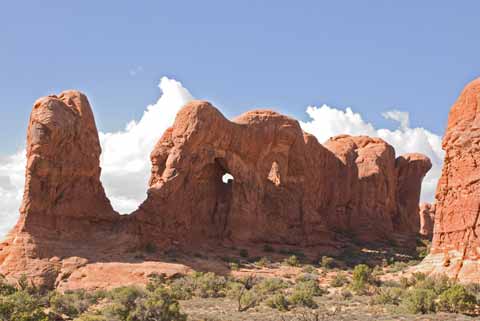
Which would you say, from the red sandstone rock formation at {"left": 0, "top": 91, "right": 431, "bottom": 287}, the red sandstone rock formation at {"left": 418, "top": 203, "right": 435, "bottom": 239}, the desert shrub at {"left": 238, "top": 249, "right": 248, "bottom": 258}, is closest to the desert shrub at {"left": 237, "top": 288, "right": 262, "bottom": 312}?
the red sandstone rock formation at {"left": 0, "top": 91, "right": 431, "bottom": 287}

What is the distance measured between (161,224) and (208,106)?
7206 mm

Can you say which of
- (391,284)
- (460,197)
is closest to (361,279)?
(391,284)

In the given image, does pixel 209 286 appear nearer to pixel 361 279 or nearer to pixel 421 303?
pixel 361 279

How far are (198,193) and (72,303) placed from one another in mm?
14582

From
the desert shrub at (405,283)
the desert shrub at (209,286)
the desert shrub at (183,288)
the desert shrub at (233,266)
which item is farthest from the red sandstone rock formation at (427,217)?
the desert shrub at (183,288)

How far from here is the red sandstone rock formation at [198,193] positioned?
31.1 metres

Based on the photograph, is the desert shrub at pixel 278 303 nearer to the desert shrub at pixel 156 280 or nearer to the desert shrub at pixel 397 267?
the desert shrub at pixel 156 280

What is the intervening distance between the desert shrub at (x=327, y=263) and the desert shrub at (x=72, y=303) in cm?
1405

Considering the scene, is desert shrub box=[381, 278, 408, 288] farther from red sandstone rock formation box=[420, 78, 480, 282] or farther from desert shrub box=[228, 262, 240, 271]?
desert shrub box=[228, 262, 240, 271]

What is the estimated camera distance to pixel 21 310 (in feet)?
68.6

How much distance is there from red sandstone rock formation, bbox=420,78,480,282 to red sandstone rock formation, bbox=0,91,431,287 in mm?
12860

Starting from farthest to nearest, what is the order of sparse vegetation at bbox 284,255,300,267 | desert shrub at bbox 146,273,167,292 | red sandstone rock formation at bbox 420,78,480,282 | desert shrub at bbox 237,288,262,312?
sparse vegetation at bbox 284,255,300,267
desert shrub at bbox 146,273,167,292
red sandstone rock formation at bbox 420,78,480,282
desert shrub at bbox 237,288,262,312

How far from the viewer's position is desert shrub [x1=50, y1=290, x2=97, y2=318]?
23219 mm

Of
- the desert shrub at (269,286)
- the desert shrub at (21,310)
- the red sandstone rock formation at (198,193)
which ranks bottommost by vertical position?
the desert shrub at (21,310)
